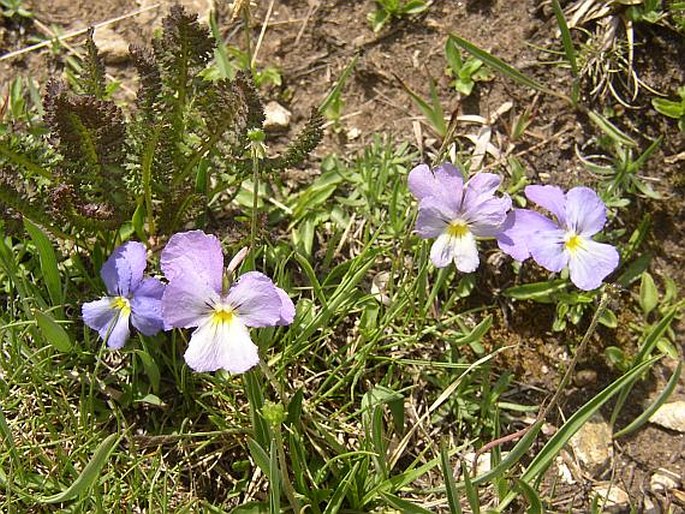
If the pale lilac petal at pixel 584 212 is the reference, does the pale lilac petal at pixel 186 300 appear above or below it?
above

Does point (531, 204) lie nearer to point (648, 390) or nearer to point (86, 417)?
point (648, 390)

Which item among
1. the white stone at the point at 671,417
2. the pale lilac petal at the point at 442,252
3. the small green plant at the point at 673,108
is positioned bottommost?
the white stone at the point at 671,417

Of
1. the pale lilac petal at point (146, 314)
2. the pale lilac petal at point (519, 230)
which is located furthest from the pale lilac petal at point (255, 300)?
the pale lilac petal at point (519, 230)

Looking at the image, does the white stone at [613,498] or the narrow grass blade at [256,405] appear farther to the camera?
the white stone at [613,498]

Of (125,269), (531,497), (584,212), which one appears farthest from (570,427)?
(125,269)

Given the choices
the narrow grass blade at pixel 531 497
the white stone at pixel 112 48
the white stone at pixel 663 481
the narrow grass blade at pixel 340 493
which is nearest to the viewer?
the narrow grass blade at pixel 531 497

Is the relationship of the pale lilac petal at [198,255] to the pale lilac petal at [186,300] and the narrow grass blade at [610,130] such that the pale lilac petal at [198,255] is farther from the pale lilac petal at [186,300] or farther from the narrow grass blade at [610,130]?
the narrow grass blade at [610,130]
